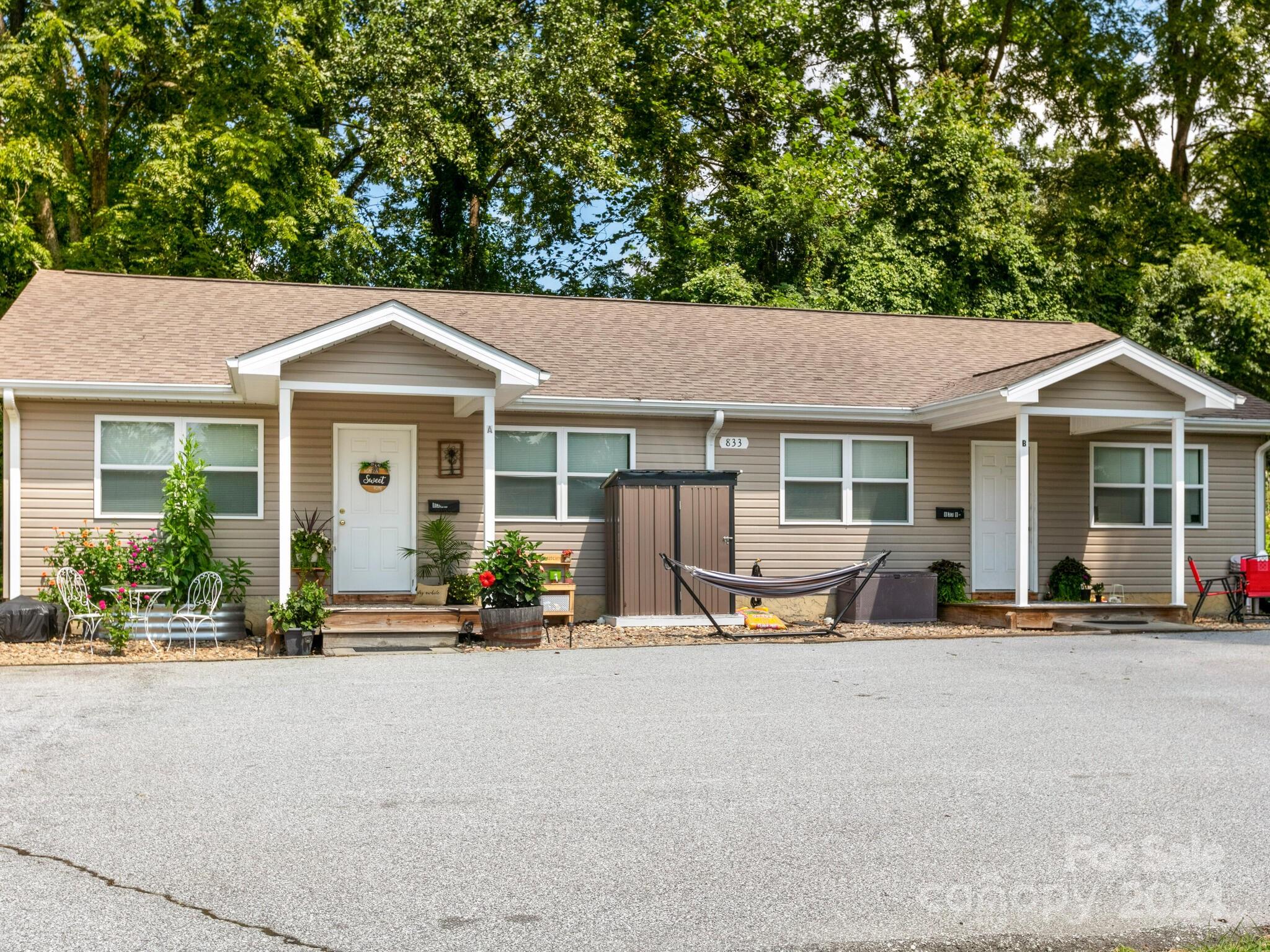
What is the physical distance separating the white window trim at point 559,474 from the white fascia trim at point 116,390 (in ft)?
10.6

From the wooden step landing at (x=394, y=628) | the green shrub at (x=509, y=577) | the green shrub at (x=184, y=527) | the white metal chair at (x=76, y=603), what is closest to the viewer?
the white metal chair at (x=76, y=603)

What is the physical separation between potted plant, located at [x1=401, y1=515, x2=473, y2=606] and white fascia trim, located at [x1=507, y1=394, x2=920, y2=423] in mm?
1638

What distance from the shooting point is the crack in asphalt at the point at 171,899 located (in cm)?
375

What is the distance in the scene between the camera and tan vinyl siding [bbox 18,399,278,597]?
12.9m

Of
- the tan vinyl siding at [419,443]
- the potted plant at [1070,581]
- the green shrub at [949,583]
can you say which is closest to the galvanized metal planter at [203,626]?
the tan vinyl siding at [419,443]

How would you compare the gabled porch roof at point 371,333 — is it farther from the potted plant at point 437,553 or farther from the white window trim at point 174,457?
the potted plant at point 437,553

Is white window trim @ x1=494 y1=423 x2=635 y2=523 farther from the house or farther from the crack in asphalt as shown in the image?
the crack in asphalt

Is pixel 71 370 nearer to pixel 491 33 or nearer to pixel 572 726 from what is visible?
pixel 572 726

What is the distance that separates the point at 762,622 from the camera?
535 inches

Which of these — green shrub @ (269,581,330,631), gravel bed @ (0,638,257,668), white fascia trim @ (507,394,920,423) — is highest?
white fascia trim @ (507,394,920,423)

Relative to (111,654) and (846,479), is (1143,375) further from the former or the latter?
(111,654)

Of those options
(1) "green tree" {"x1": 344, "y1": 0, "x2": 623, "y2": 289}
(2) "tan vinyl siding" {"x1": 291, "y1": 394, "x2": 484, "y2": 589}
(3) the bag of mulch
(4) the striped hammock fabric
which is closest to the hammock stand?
(4) the striped hammock fabric

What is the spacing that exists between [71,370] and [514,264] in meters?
14.9

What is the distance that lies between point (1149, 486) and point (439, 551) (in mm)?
9698
